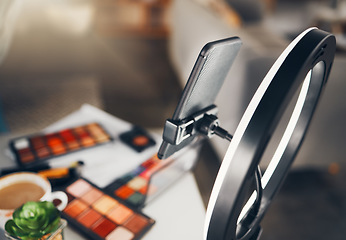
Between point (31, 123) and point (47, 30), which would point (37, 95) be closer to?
point (31, 123)

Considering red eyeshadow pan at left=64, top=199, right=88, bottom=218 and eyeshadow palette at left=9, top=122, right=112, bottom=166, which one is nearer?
red eyeshadow pan at left=64, top=199, right=88, bottom=218

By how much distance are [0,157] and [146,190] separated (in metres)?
0.42

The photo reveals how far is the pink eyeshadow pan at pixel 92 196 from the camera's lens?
2.37 feet

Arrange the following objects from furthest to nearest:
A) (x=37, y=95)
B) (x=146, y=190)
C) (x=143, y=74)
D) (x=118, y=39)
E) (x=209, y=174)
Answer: (x=118, y=39), (x=143, y=74), (x=37, y=95), (x=209, y=174), (x=146, y=190)

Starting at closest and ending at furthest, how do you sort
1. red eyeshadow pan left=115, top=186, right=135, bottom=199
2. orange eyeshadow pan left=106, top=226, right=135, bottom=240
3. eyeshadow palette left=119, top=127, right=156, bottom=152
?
1. orange eyeshadow pan left=106, top=226, right=135, bottom=240
2. red eyeshadow pan left=115, top=186, right=135, bottom=199
3. eyeshadow palette left=119, top=127, right=156, bottom=152

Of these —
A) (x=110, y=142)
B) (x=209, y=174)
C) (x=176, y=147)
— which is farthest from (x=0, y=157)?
(x=209, y=174)

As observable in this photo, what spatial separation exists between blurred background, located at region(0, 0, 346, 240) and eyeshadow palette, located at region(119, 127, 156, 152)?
0.73 ft

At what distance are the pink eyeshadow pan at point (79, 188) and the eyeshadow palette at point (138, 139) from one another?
0.66ft

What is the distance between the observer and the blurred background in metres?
1.66

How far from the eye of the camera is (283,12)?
422cm

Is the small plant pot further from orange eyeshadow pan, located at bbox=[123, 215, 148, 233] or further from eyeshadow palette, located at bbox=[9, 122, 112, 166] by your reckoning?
eyeshadow palette, located at bbox=[9, 122, 112, 166]

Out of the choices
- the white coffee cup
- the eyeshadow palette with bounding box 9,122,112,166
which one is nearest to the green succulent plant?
the white coffee cup

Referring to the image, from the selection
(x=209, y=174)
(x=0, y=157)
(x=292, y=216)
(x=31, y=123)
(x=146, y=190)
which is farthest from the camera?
(x=31, y=123)

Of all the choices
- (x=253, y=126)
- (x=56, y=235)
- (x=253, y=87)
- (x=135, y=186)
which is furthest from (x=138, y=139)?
(x=253, y=87)
